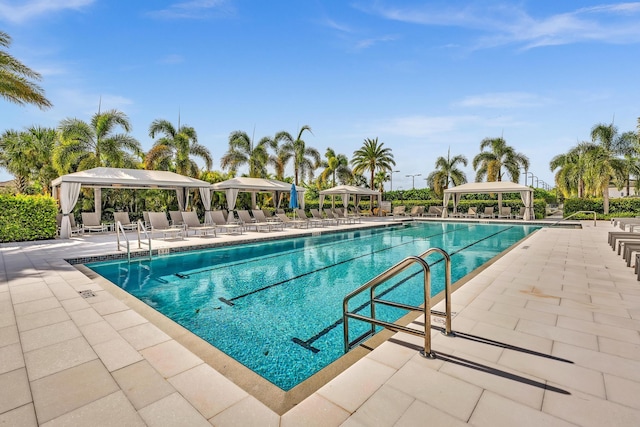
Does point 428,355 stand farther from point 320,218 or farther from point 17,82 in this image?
point 320,218

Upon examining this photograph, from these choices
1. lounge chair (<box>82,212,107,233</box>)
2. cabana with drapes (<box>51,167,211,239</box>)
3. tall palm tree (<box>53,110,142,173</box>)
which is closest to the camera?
cabana with drapes (<box>51,167,211,239</box>)

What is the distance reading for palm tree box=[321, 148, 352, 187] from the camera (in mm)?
29641

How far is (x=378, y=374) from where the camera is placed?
2.41 m

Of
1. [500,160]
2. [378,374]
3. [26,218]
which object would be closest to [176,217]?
[26,218]

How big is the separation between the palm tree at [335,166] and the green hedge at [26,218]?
2120 cm

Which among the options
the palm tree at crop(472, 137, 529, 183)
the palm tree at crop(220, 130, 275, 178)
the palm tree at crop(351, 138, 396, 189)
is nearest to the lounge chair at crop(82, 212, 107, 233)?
the palm tree at crop(220, 130, 275, 178)

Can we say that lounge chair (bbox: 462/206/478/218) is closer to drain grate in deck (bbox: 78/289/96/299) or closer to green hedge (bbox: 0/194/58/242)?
drain grate in deck (bbox: 78/289/96/299)

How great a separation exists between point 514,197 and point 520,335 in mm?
24979

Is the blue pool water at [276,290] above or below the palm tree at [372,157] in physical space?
below

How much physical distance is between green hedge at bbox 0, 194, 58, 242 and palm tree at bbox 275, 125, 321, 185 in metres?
14.5

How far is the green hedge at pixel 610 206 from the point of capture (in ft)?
63.9

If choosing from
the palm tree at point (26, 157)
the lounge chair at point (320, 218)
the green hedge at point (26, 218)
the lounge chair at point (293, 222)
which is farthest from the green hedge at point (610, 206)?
the palm tree at point (26, 157)

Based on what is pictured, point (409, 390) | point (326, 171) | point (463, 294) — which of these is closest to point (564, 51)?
point (463, 294)

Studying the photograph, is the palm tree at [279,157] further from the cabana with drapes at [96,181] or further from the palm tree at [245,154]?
the cabana with drapes at [96,181]
